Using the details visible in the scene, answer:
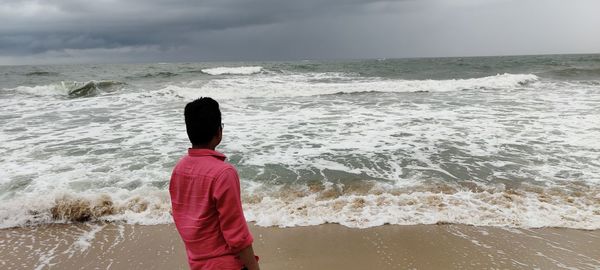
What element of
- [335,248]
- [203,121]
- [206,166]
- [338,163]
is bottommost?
[335,248]

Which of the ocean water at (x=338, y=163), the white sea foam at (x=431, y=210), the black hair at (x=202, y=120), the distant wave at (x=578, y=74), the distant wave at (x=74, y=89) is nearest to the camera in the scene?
the black hair at (x=202, y=120)

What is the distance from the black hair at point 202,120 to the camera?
5.59 feet

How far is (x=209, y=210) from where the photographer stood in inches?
65.9

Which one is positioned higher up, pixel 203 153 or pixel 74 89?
pixel 203 153

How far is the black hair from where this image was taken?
1703 millimetres

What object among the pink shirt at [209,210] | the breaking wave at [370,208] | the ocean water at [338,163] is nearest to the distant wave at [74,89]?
the ocean water at [338,163]

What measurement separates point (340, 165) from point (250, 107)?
27.0 feet

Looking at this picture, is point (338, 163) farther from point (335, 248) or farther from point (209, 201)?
point (209, 201)

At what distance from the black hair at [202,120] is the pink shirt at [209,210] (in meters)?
0.06

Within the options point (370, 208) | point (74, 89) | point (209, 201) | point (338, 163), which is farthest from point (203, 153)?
point (74, 89)

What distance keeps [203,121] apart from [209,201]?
33cm

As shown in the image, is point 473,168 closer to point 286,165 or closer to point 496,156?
point 496,156

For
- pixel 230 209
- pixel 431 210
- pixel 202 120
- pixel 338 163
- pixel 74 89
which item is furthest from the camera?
pixel 74 89

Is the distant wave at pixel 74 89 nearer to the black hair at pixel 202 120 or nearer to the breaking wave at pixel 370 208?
the breaking wave at pixel 370 208
